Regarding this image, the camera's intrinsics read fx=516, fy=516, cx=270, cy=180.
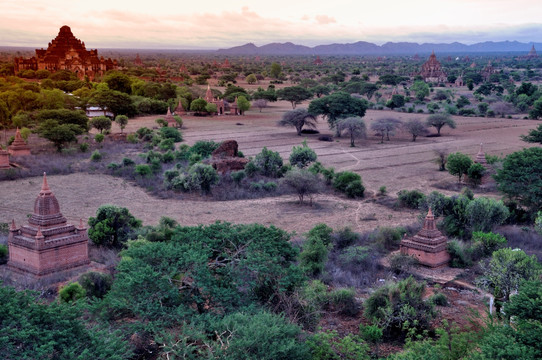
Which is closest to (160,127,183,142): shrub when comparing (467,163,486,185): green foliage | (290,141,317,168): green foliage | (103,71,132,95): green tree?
(290,141,317,168): green foliage

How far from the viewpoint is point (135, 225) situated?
54.8ft

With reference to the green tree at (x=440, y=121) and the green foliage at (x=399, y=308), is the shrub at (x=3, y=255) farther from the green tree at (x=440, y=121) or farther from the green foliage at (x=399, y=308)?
the green tree at (x=440, y=121)

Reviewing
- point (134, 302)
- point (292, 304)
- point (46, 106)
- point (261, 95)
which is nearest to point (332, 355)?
point (292, 304)

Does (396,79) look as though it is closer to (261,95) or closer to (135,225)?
(261,95)

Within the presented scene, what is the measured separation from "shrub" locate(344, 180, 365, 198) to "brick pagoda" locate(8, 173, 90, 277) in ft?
39.3

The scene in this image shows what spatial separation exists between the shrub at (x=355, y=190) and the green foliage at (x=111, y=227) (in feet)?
32.2

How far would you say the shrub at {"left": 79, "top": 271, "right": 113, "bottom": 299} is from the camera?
12.0m

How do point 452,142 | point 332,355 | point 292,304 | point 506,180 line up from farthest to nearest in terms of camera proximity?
point 452,142
point 506,180
point 292,304
point 332,355

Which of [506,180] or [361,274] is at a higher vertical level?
[506,180]

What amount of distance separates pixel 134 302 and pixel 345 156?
2455 cm

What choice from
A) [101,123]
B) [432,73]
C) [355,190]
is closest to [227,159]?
[355,190]

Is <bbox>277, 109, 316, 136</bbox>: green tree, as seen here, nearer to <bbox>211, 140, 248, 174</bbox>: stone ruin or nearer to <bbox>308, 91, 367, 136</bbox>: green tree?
<bbox>308, 91, 367, 136</bbox>: green tree

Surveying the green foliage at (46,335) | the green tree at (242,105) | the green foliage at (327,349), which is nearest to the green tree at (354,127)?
the green tree at (242,105)

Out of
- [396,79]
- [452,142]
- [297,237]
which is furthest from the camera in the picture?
[396,79]
